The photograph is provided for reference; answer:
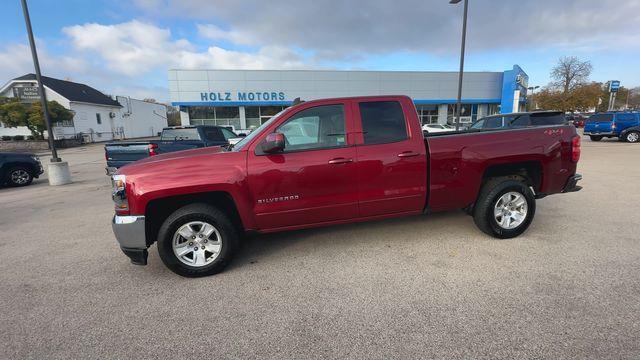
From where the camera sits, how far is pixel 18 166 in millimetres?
10461

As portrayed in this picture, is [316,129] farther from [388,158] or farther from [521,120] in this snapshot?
[521,120]

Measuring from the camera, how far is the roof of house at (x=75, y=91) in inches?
1399

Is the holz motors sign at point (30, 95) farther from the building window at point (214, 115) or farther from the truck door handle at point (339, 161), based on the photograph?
the truck door handle at point (339, 161)

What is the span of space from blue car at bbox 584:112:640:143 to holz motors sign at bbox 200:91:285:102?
963 inches

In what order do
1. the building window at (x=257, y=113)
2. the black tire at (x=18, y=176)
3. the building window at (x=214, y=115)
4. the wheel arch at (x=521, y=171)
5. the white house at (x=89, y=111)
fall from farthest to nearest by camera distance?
the white house at (x=89, y=111) < the building window at (x=257, y=113) < the building window at (x=214, y=115) < the black tire at (x=18, y=176) < the wheel arch at (x=521, y=171)

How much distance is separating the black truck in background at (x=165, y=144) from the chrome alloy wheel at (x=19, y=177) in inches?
141

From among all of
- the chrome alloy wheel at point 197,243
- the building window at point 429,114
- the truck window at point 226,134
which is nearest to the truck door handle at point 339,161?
Answer: the chrome alloy wheel at point 197,243

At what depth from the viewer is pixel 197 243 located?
11.7 feet

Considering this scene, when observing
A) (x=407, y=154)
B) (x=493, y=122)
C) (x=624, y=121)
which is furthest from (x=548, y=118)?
(x=624, y=121)

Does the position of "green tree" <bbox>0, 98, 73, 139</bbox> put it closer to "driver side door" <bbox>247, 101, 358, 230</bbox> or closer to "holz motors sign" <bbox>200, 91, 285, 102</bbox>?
"holz motors sign" <bbox>200, 91, 285, 102</bbox>

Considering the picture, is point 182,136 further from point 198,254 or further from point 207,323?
point 207,323

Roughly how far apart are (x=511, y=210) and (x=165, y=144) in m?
8.68

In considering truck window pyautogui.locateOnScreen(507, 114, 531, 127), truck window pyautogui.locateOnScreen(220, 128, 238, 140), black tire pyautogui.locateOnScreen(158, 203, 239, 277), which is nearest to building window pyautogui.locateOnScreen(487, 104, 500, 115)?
truck window pyautogui.locateOnScreen(507, 114, 531, 127)

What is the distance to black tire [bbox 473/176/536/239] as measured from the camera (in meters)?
4.16
